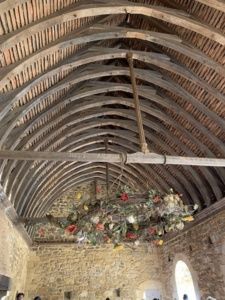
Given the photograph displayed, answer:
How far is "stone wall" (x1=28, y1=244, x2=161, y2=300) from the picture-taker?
328 inches

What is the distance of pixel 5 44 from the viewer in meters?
3.27

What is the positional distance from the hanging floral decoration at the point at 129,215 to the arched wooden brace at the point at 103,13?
244 cm

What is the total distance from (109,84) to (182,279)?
5955mm

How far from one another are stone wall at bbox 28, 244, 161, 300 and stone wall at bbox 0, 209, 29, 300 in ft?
1.91

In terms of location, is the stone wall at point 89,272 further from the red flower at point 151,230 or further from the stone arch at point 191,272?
the red flower at point 151,230

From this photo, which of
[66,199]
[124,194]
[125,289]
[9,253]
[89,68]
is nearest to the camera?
[124,194]

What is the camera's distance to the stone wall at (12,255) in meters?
5.22

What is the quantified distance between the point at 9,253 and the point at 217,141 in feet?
15.5

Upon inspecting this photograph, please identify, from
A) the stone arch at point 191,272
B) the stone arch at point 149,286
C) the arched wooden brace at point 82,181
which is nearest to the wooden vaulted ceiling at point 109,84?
the arched wooden brace at point 82,181

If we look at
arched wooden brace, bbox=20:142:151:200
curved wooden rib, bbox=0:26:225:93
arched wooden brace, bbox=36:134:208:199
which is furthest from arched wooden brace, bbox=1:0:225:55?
arched wooden brace, bbox=20:142:151:200

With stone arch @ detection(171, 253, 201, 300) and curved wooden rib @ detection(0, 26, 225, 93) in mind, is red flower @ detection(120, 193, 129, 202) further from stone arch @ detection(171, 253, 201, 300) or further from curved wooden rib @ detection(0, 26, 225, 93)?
stone arch @ detection(171, 253, 201, 300)

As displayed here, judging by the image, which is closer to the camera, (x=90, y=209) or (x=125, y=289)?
(x=90, y=209)

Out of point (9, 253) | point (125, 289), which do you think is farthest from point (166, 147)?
point (125, 289)

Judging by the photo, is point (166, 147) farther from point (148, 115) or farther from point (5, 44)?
point (5, 44)
